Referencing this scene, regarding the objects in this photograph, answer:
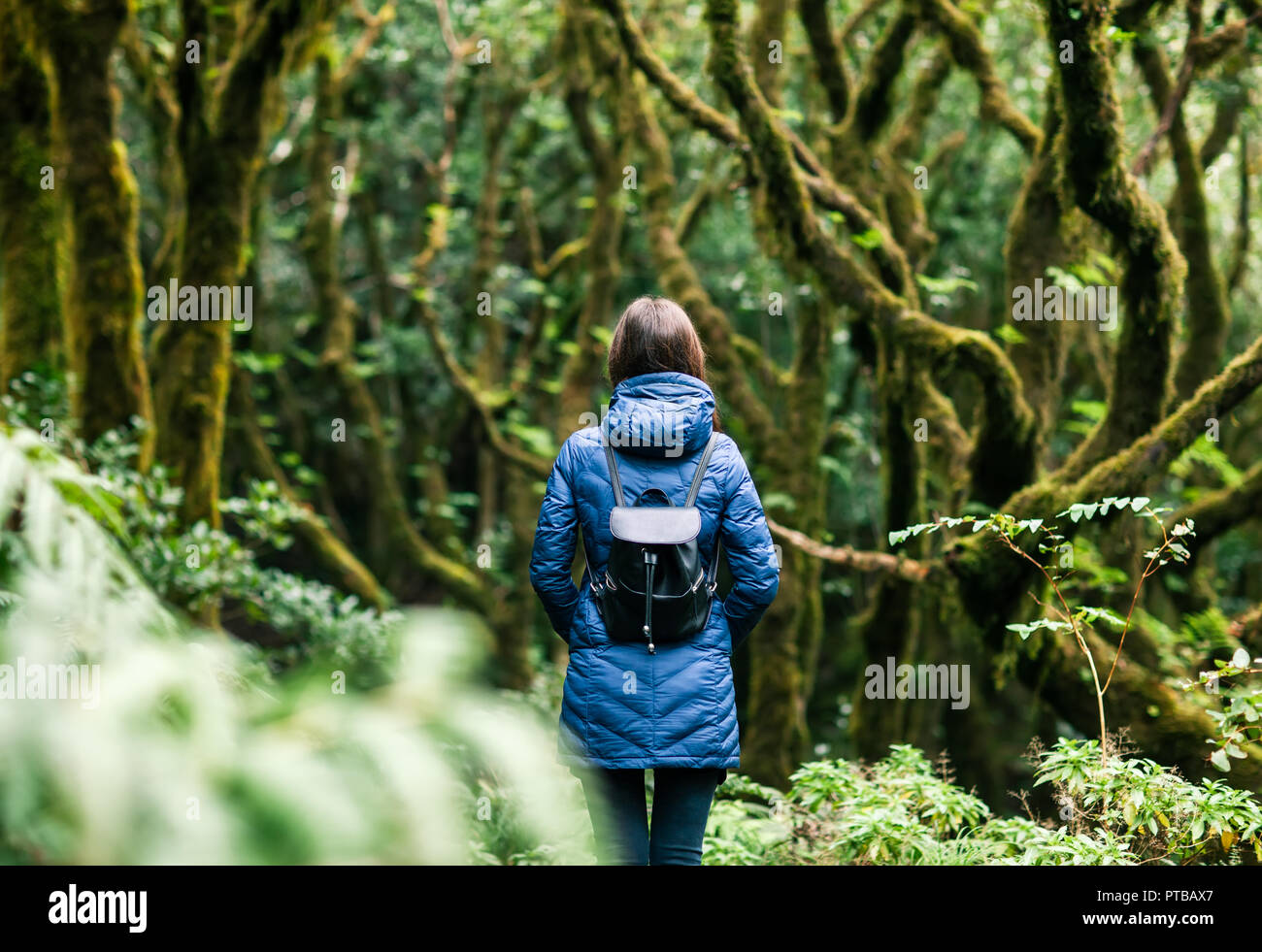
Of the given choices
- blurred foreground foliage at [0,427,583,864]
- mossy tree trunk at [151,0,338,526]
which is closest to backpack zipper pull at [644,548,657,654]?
blurred foreground foliage at [0,427,583,864]

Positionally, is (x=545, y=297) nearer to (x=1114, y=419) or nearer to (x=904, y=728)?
(x=904, y=728)

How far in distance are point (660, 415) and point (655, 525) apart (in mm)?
348

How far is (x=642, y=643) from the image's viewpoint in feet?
9.94

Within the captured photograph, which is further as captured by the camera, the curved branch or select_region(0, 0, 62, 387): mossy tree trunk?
select_region(0, 0, 62, 387): mossy tree trunk

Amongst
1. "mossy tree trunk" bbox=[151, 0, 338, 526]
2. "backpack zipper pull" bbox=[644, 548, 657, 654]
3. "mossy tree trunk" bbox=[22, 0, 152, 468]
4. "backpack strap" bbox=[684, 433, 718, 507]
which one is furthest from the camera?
"mossy tree trunk" bbox=[151, 0, 338, 526]

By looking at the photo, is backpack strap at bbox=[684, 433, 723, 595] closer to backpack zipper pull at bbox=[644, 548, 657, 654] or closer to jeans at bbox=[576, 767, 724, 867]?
backpack zipper pull at bbox=[644, 548, 657, 654]

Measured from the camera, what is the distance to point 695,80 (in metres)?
11.4

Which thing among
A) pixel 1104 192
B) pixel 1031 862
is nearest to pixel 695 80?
pixel 1104 192

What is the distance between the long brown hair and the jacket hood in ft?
0.22

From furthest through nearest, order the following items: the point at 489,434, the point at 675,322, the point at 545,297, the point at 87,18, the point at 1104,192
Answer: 1. the point at 545,297
2. the point at 489,434
3. the point at 87,18
4. the point at 1104,192
5. the point at 675,322

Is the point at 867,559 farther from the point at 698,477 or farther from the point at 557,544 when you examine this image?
the point at 557,544

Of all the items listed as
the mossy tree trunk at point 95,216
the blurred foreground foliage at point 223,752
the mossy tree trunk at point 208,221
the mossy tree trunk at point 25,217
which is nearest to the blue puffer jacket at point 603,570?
the blurred foreground foliage at point 223,752

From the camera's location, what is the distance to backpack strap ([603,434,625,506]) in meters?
3.09
